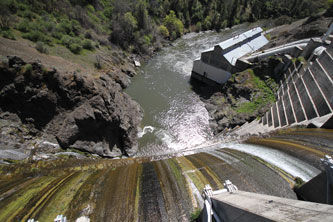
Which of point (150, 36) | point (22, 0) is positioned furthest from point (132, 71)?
point (22, 0)

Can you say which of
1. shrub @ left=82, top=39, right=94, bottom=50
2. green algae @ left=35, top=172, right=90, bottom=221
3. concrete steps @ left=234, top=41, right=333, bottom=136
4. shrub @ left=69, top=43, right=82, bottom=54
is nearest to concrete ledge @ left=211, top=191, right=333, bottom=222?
green algae @ left=35, top=172, right=90, bottom=221

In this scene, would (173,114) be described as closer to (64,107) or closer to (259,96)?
(259,96)

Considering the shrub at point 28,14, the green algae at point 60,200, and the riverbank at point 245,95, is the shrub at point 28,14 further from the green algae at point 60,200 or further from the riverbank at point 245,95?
the green algae at point 60,200

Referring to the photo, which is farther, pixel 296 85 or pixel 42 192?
pixel 296 85

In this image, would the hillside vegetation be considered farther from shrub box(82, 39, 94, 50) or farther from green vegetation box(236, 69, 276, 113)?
green vegetation box(236, 69, 276, 113)

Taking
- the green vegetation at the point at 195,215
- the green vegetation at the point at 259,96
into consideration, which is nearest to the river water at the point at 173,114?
the green vegetation at the point at 259,96

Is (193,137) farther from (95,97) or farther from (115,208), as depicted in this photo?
(115,208)

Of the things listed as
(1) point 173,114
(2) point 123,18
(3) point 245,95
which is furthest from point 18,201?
(2) point 123,18
